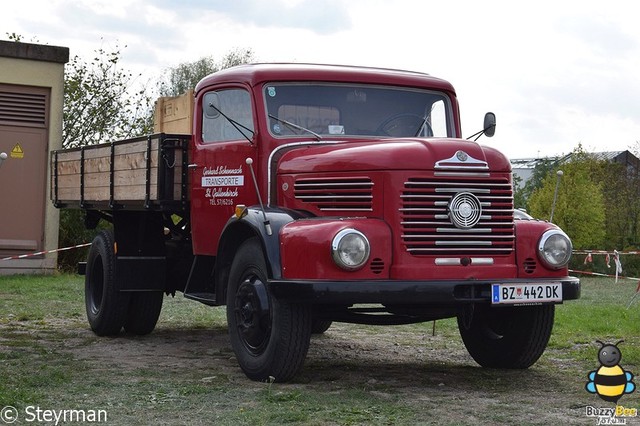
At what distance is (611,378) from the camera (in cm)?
702

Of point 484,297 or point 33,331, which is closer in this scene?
point 484,297

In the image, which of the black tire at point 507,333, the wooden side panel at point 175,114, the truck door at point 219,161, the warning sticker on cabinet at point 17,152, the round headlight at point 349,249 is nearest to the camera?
the round headlight at point 349,249

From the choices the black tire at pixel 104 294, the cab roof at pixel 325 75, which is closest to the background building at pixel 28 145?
the black tire at pixel 104 294

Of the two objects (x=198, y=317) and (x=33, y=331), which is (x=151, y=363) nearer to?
(x=33, y=331)

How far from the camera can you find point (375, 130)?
8.87 metres

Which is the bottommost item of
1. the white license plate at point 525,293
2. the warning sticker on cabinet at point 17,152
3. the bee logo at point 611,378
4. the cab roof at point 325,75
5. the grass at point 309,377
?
the grass at point 309,377

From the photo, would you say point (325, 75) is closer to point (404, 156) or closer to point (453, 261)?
point (404, 156)

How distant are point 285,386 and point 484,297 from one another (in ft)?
4.86

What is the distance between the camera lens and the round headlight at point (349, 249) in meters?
7.31

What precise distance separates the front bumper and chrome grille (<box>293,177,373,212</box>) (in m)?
0.64

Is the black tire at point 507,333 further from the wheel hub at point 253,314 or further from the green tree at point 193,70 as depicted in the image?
the green tree at point 193,70

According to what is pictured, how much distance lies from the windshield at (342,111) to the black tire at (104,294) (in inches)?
118

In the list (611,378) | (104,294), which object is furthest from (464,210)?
(104,294)

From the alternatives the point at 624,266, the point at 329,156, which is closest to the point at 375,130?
the point at 329,156
